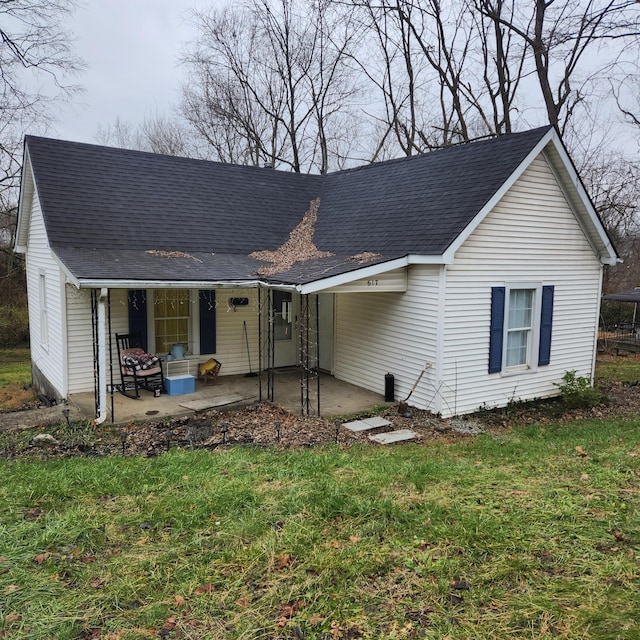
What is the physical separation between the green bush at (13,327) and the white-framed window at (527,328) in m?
19.5

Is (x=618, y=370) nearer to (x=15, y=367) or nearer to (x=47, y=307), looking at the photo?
(x=47, y=307)

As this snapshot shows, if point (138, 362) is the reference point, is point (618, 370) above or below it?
below

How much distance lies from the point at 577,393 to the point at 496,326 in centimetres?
250

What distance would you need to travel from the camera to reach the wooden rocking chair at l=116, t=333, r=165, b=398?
973 cm

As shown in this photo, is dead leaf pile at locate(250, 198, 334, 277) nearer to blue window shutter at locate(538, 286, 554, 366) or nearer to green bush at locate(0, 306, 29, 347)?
blue window shutter at locate(538, 286, 554, 366)

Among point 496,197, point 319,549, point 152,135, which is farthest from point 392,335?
point 152,135

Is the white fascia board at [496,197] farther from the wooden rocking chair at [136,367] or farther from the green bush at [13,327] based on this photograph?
the green bush at [13,327]

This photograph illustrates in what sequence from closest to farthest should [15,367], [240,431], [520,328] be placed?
1. [240,431]
2. [520,328]
3. [15,367]

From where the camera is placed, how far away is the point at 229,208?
13.1 metres

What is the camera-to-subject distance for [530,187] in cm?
1005

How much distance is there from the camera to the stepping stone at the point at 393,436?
7.98 meters

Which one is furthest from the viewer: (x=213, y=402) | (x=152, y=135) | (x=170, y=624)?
(x=152, y=135)

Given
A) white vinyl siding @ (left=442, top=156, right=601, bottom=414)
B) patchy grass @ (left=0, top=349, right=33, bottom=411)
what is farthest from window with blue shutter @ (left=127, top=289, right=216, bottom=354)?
white vinyl siding @ (left=442, top=156, right=601, bottom=414)

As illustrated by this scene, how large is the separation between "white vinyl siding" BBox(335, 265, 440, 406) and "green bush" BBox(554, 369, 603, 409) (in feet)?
11.0
